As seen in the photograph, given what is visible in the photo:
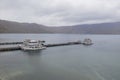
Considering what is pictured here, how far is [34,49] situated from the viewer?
2525 inches

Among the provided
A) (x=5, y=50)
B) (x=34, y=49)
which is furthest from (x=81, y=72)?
(x=5, y=50)

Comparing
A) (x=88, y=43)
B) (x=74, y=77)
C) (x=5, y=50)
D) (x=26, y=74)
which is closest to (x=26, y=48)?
(x=5, y=50)

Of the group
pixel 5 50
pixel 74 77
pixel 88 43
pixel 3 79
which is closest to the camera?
pixel 3 79

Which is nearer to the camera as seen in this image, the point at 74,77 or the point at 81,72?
the point at 74,77

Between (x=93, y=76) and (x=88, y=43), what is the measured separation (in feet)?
234

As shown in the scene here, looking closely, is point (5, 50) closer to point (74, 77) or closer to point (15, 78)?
point (15, 78)

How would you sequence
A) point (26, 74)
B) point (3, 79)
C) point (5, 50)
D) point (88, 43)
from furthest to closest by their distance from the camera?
point (88, 43) < point (5, 50) < point (26, 74) < point (3, 79)

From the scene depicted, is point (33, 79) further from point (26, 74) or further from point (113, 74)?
point (113, 74)

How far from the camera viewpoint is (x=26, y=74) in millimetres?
29250

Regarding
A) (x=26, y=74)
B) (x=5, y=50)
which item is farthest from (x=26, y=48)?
(x=26, y=74)

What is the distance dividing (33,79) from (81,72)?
10.1 metres

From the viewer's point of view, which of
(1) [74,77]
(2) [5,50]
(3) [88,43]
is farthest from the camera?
(3) [88,43]

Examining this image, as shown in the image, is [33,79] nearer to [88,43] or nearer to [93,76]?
[93,76]

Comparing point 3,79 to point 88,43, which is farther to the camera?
point 88,43
